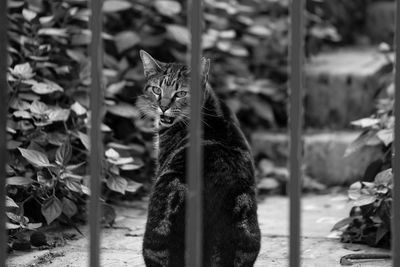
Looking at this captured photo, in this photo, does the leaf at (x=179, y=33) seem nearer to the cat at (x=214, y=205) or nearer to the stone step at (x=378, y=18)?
the cat at (x=214, y=205)

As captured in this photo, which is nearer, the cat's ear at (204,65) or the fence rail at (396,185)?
the fence rail at (396,185)

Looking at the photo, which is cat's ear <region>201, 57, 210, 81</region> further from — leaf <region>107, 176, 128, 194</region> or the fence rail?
the fence rail

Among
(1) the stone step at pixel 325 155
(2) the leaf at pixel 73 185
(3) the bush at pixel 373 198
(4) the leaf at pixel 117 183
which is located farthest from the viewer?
(1) the stone step at pixel 325 155

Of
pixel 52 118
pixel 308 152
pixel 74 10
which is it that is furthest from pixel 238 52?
pixel 52 118

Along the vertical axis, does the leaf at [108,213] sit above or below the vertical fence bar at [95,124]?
below

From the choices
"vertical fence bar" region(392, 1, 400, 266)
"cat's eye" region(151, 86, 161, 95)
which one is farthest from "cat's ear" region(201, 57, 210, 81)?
"vertical fence bar" region(392, 1, 400, 266)

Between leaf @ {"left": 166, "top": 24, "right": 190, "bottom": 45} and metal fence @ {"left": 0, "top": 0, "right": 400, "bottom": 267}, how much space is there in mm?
3235

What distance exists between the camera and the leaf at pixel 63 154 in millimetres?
3699

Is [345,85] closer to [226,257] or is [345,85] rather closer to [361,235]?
[361,235]

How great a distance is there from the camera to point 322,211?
461 cm

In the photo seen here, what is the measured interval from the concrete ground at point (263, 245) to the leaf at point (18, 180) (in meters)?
0.34

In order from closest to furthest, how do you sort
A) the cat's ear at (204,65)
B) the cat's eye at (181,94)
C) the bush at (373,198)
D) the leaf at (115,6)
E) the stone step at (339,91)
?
the cat's ear at (204,65) → the cat's eye at (181,94) → the bush at (373,198) → the leaf at (115,6) → the stone step at (339,91)

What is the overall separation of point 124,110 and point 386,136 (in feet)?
5.68

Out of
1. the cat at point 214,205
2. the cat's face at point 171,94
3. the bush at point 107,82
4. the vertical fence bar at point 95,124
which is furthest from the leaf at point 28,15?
the vertical fence bar at point 95,124
